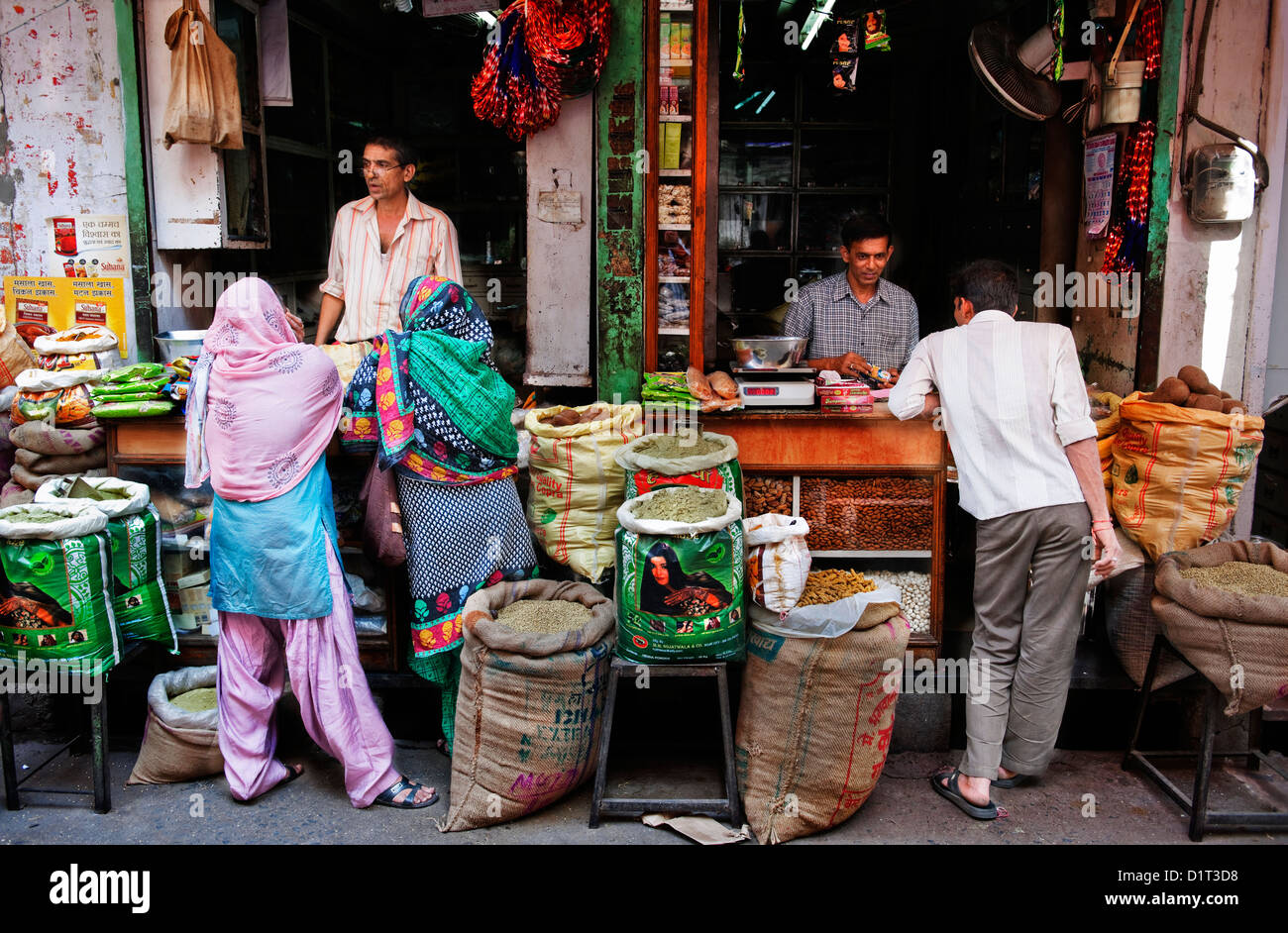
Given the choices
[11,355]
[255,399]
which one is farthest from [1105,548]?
[11,355]

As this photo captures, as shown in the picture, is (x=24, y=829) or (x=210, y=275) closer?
(x=24, y=829)

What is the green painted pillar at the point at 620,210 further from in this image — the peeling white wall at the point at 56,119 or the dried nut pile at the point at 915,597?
the peeling white wall at the point at 56,119

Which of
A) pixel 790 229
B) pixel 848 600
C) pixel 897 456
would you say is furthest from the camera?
pixel 790 229

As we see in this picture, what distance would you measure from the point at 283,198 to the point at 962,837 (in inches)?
192

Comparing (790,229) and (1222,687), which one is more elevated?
(790,229)

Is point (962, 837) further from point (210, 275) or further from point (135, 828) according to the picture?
point (210, 275)

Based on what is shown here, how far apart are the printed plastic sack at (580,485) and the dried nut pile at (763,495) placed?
493 mm

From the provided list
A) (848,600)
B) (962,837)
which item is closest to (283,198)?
(848,600)

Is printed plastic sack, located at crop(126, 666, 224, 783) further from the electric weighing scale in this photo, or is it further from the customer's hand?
the customer's hand

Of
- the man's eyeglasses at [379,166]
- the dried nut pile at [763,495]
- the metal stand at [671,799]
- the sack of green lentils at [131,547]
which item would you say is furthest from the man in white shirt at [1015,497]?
the sack of green lentils at [131,547]

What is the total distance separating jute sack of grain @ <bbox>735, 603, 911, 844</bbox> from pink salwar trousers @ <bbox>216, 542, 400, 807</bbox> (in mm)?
1330

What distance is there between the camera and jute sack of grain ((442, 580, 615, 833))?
3.42m

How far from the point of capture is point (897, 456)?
410cm

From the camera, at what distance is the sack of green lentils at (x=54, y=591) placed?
139 inches
